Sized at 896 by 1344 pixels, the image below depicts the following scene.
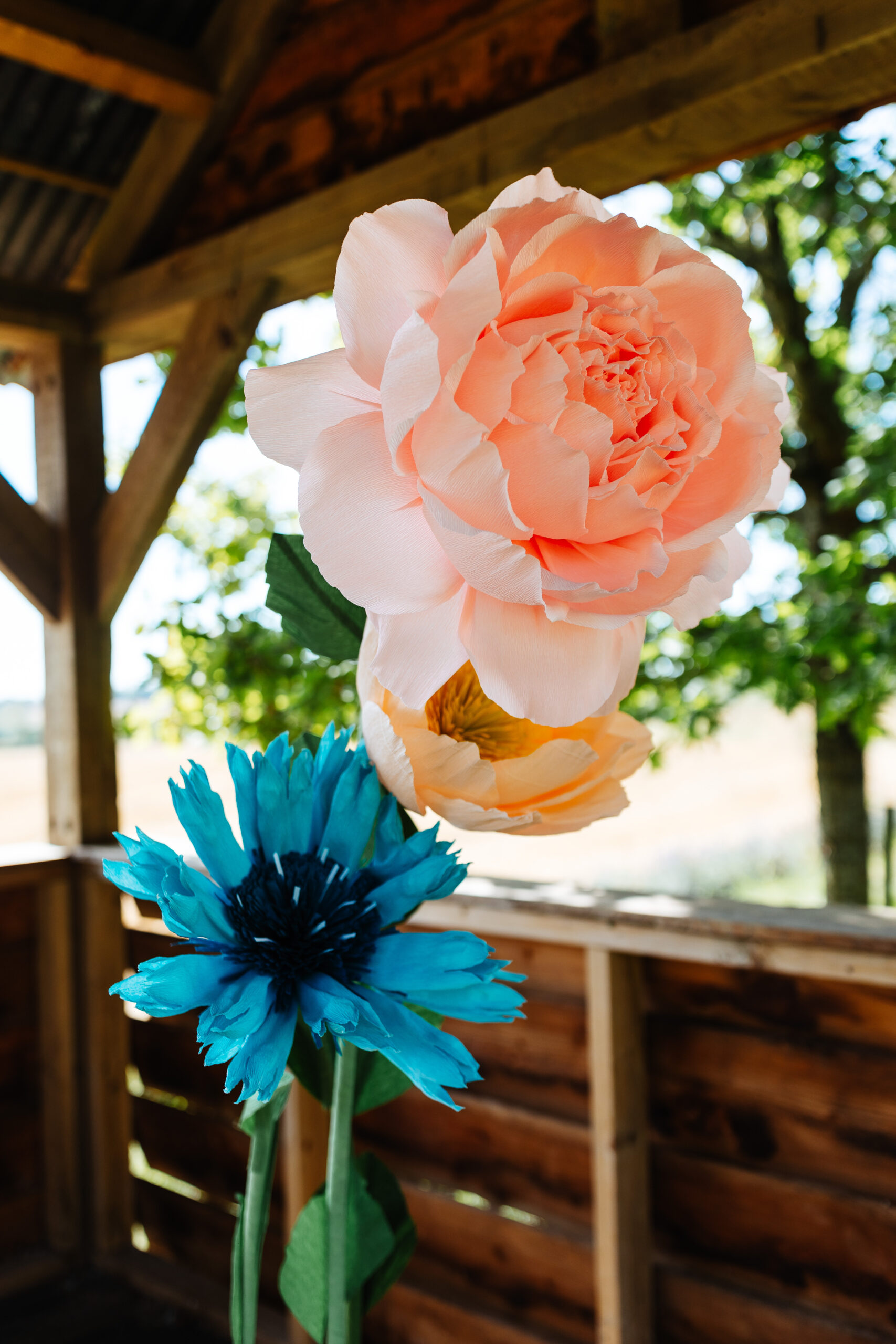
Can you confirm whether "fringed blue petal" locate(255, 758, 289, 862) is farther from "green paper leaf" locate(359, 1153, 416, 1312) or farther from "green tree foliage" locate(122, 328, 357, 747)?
"green tree foliage" locate(122, 328, 357, 747)

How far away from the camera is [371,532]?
301 mm

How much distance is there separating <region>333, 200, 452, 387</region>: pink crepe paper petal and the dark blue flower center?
168 mm

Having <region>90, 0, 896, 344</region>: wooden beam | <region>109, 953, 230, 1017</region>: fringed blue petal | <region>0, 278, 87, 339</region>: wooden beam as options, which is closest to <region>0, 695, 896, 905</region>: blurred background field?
<region>0, 278, 87, 339</region>: wooden beam

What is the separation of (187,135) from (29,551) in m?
1.02

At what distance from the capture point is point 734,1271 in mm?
1525

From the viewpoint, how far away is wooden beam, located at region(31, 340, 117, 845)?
2490mm

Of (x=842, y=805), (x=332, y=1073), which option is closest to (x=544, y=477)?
(x=332, y=1073)

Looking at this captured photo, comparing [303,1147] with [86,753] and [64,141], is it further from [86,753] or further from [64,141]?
[64,141]

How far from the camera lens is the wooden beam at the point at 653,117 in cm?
133

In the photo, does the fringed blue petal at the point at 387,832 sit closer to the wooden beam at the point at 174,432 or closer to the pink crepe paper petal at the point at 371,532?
the pink crepe paper petal at the point at 371,532

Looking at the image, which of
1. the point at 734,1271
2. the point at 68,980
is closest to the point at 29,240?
the point at 68,980

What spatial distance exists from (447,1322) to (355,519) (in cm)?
195

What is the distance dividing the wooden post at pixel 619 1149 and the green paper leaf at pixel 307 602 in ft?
4.19

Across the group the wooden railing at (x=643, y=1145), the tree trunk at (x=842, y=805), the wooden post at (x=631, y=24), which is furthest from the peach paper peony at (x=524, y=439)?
the tree trunk at (x=842, y=805)
